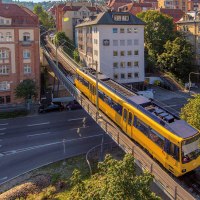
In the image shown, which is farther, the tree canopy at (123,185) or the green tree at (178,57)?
the green tree at (178,57)

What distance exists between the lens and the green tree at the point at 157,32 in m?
68.2

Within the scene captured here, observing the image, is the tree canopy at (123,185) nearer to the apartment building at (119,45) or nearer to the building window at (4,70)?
the building window at (4,70)

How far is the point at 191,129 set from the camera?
70.5 feet

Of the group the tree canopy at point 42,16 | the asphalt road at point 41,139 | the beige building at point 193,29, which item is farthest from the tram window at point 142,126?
the tree canopy at point 42,16

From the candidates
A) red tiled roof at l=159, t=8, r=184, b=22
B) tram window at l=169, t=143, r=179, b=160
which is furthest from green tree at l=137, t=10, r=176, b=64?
tram window at l=169, t=143, r=179, b=160

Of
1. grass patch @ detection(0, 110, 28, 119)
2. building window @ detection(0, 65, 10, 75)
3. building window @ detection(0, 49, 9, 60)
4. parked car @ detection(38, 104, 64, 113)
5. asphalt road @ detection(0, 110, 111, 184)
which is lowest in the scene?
asphalt road @ detection(0, 110, 111, 184)

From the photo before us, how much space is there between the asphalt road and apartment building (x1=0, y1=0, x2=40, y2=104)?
882cm

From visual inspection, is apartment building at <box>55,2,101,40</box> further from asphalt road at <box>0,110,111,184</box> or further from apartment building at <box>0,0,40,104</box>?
asphalt road at <box>0,110,111,184</box>

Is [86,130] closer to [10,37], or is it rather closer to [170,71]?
[10,37]

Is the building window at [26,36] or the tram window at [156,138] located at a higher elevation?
the building window at [26,36]

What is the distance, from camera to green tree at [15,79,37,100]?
1874 inches

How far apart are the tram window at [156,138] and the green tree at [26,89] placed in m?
28.9

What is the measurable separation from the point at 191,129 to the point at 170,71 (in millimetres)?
45158

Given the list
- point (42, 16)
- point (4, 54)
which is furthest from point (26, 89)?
point (42, 16)
